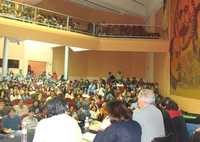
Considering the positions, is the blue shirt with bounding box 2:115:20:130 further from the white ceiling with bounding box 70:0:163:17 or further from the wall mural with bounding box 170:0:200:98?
the white ceiling with bounding box 70:0:163:17

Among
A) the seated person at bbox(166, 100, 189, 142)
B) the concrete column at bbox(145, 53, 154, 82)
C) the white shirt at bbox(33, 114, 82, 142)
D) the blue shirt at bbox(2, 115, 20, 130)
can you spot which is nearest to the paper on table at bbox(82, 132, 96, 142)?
the seated person at bbox(166, 100, 189, 142)

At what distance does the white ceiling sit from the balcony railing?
76.5 inches

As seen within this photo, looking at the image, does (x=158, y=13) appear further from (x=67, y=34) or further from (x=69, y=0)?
(x=67, y=34)

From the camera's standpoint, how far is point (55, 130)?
10.3 ft

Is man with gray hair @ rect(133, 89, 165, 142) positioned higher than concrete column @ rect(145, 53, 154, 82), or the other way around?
concrete column @ rect(145, 53, 154, 82)

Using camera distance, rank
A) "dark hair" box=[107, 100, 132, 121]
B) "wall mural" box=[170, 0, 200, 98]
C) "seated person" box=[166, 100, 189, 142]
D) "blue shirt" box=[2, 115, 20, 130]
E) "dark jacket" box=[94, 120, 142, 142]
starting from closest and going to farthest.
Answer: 1. "dark jacket" box=[94, 120, 142, 142]
2. "dark hair" box=[107, 100, 132, 121]
3. "seated person" box=[166, 100, 189, 142]
4. "blue shirt" box=[2, 115, 20, 130]
5. "wall mural" box=[170, 0, 200, 98]

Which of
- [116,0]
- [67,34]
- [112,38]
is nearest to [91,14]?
[116,0]

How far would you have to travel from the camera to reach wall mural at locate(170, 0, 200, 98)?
12203 millimetres

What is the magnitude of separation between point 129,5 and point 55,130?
18.5 metres

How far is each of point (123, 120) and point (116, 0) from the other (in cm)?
1693

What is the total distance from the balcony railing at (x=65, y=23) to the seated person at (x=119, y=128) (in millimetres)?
9488

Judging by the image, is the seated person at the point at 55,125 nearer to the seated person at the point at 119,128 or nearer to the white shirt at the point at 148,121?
the seated person at the point at 119,128

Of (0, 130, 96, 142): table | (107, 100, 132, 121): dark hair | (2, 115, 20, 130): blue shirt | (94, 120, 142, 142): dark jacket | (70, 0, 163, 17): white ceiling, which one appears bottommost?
(2, 115, 20, 130): blue shirt

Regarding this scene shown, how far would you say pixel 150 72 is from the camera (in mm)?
21938
